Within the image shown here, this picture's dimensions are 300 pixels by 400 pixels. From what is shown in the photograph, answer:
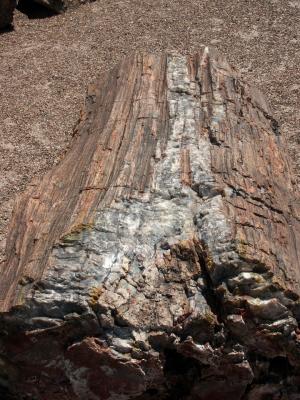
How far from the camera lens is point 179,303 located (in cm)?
312

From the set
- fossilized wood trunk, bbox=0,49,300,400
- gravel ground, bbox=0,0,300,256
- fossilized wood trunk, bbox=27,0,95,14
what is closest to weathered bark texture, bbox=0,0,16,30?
gravel ground, bbox=0,0,300,256

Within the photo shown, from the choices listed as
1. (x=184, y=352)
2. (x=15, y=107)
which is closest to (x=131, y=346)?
(x=184, y=352)

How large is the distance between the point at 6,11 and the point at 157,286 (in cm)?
566

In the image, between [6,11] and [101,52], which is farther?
[6,11]

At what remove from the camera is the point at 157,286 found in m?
3.17

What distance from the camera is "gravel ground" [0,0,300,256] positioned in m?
6.26

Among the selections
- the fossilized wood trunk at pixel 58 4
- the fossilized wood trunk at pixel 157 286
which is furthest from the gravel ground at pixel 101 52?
the fossilized wood trunk at pixel 157 286

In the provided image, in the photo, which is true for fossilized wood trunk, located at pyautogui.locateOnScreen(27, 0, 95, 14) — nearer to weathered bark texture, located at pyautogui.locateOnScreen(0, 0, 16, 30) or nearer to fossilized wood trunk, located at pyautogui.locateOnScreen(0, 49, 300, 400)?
weathered bark texture, located at pyautogui.locateOnScreen(0, 0, 16, 30)

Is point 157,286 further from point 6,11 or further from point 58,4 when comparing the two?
point 58,4

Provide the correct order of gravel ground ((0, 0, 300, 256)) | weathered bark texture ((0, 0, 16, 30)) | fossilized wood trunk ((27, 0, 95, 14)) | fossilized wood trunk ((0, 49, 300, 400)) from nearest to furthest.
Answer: fossilized wood trunk ((0, 49, 300, 400)) → gravel ground ((0, 0, 300, 256)) → weathered bark texture ((0, 0, 16, 30)) → fossilized wood trunk ((27, 0, 95, 14))

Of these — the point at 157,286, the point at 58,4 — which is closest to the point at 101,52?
the point at 58,4

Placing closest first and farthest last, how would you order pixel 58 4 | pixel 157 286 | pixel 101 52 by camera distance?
pixel 157 286, pixel 101 52, pixel 58 4

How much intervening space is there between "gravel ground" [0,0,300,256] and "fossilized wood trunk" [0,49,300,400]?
2.06m

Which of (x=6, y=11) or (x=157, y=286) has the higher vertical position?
(x=6, y=11)
